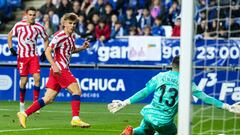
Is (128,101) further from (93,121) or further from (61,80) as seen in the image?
(93,121)

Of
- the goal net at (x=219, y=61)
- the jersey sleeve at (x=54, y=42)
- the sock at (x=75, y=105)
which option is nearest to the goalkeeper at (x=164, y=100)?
the goal net at (x=219, y=61)

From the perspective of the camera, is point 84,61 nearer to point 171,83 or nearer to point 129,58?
point 129,58

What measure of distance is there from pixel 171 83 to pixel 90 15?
14.7m

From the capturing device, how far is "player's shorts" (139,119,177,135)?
1108cm

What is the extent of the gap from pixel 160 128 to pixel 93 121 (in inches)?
210

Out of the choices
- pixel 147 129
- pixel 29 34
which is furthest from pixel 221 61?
pixel 147 129

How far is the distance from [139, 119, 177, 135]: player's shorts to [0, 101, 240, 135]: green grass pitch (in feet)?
1.10

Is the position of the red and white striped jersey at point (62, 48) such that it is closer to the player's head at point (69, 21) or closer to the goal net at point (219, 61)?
the player's head at point (69, 21)

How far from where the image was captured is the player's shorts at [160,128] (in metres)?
11.1

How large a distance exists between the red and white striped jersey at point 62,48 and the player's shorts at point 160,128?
402 cm

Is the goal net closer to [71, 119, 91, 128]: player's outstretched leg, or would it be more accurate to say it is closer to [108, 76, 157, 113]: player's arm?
[108, 76, 157, 113]: player's arm

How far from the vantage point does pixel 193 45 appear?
9.02m

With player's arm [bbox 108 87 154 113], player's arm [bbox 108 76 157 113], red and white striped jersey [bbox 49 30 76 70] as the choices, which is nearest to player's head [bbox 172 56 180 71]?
player's arm [bbox 108 76 157 113]

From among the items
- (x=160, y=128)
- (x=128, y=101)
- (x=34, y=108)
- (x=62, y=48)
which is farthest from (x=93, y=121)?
(x=128, y=101)
